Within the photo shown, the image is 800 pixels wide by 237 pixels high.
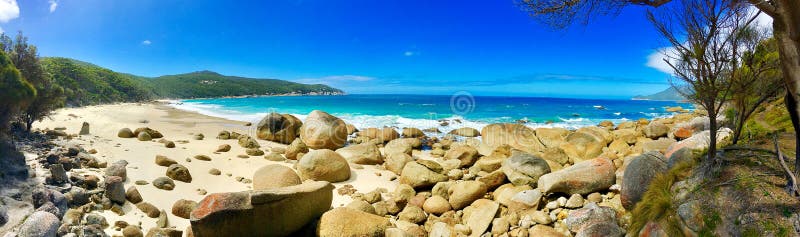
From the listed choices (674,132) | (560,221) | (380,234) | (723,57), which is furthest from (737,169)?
(674,132)

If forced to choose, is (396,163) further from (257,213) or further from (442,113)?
(442,113)

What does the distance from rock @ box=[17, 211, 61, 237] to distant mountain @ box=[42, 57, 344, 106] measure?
A: 18.3 meters

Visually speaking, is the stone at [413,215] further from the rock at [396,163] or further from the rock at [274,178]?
the rock at [396,163]

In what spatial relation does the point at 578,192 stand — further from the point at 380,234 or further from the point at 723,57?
the point at 380,234

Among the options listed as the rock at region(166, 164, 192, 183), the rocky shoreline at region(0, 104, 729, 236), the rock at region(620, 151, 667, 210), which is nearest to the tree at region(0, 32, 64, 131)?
the rocky shoreline at region(0, 104, 729, 236)

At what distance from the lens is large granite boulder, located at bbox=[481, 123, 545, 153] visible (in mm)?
16078

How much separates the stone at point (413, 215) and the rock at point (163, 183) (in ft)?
Answer: 17.6

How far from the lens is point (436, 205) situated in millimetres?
7719

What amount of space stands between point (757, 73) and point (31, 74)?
18903mm

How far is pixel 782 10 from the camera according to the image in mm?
3510

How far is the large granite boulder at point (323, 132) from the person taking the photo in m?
15.6

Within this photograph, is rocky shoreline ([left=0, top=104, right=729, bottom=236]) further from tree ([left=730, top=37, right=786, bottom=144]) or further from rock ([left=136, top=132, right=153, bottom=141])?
tree ([left=730, top=37, right=786, bottom=144])

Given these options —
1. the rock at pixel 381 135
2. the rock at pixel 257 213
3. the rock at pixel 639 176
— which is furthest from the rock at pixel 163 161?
the rock at pixel 639 176

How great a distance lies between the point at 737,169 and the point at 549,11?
3197 mm
